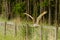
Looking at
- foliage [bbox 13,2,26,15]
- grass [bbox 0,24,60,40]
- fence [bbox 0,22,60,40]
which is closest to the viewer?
fence [bbox 0,22,60,40]

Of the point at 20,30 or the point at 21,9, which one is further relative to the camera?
the point at 21,9

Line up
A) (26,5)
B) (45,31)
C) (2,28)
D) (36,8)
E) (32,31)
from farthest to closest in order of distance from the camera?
(26,5) < (36,8) < (2,28) < (32,31) < (45,31)

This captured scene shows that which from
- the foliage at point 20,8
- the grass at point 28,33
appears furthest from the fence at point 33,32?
the foliage at point 20,8

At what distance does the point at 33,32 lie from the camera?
10695 mm

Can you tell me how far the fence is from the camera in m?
9.62

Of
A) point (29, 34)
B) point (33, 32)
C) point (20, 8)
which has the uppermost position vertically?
point (20, 8)

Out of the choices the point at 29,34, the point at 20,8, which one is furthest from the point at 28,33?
the point at 20,8

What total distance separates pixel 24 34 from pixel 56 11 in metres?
9.84

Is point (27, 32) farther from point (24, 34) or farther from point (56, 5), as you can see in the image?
point (56, 5)

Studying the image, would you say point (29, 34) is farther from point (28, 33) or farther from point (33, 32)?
point (33, 32)

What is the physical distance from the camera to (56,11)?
20.3 meters

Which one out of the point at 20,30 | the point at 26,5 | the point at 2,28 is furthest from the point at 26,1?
the point at 20,30

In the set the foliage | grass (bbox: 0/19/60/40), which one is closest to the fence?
grass (bbox: 0/19/60/40)

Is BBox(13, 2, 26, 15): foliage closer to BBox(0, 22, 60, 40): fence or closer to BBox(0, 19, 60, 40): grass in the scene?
BBox(0, 22, 60, 40): fence
